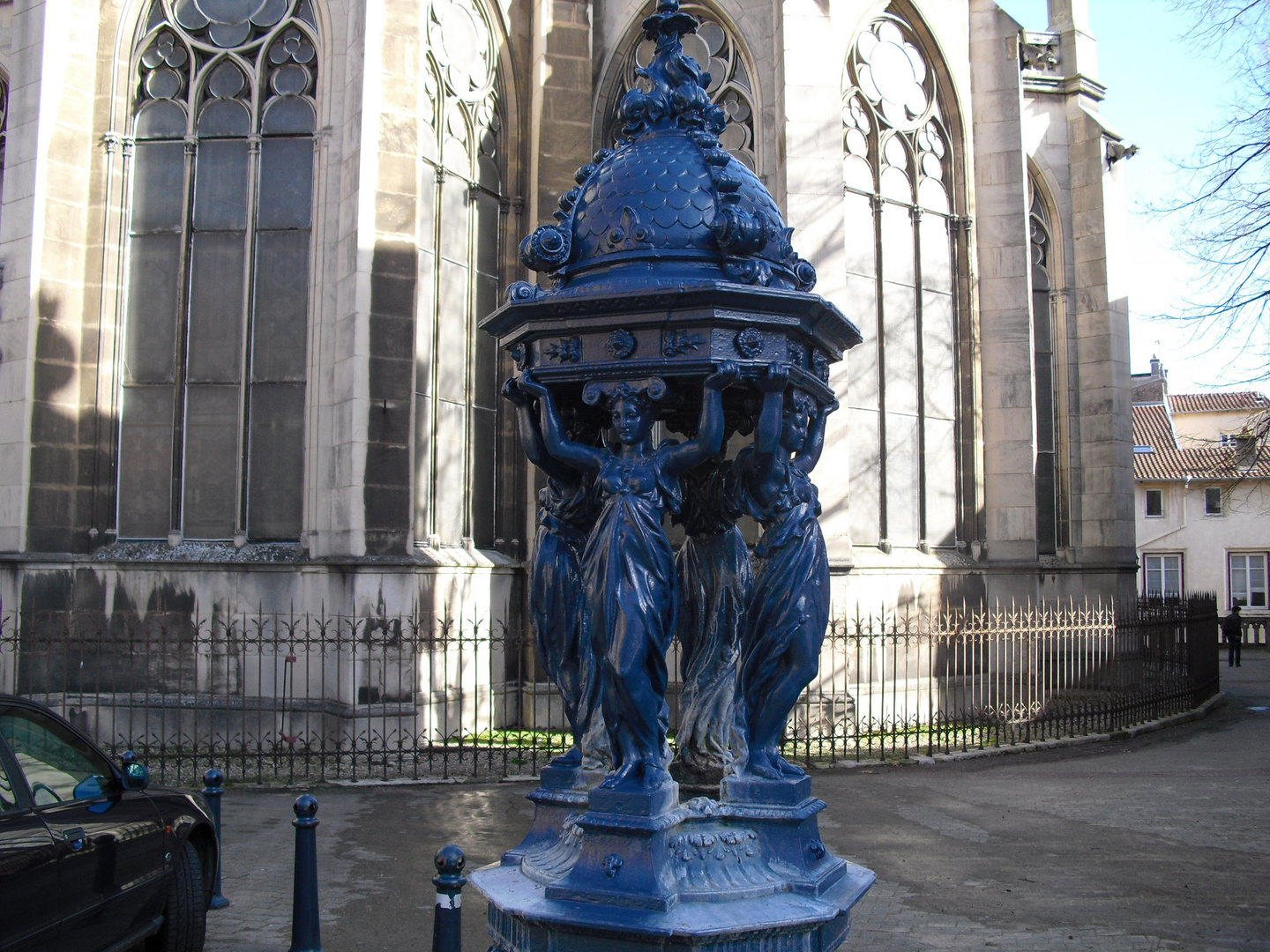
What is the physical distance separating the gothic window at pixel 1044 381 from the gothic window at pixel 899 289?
9.53 ft

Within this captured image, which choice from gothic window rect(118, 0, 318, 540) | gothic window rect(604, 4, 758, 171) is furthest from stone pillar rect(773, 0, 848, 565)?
gothic window rect(118, 0, 318, 540)

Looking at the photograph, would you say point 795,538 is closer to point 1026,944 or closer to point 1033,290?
point 1026,944

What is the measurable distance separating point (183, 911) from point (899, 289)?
11875mm

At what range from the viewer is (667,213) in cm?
416

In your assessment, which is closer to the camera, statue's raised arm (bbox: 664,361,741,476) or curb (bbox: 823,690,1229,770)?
Answer: statue's raised arm (bbox: 664,361,741,476)

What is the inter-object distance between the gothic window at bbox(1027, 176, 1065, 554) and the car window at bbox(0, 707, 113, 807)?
14.9 meters

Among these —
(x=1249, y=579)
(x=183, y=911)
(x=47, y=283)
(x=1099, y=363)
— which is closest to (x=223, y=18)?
(x=47, y=283)

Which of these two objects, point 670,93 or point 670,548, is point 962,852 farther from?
point 670,93

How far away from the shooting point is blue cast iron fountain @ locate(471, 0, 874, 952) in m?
3.66

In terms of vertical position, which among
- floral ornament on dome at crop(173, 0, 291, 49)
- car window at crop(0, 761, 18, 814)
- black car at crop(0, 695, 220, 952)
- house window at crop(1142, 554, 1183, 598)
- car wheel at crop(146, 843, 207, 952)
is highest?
floral ornament on dome at crop(173, 0, 291, 49)

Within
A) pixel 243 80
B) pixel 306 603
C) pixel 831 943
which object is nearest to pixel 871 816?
pixel 831 943

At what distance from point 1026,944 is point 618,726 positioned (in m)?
3.01

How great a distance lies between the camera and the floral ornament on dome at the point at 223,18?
12641mm

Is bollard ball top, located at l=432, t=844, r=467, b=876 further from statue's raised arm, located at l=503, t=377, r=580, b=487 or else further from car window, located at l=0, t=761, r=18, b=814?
car window, located at l=0, t=761, r=18, b=814
